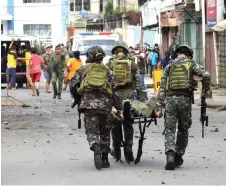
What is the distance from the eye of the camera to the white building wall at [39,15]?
205 feet

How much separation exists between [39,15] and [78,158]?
5130cm

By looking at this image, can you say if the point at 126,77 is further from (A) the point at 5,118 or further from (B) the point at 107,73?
(A) the point at 5,118

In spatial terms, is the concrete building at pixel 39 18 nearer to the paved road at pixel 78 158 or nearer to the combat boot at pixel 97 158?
the paved road at pixel 78 158

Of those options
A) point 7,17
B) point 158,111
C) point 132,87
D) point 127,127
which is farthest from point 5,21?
point 158,111

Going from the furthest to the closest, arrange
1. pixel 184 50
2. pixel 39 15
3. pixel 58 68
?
pixel 39 15, pixel 58 68, pixel 184 50

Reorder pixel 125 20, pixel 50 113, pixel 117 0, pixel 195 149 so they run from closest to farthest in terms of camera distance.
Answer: pixel 195 149, pixel 50 113, pixel 125 20, pixel 117 0

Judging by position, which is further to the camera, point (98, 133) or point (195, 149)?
point (195, 149)

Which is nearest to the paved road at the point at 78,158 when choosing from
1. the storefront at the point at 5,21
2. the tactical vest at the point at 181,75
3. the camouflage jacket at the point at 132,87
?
the camouflage jacket at the point at 132,87

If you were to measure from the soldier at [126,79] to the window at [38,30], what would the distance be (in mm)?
51608

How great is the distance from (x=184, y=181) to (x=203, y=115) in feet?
5.43

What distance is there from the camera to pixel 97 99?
37.0 ft

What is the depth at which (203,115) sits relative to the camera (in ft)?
37.8

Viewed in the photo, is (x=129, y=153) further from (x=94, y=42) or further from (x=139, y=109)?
(x=94, y=42)

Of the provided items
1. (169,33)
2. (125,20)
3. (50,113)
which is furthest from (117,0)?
(50,113)
